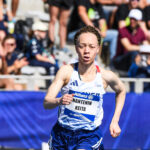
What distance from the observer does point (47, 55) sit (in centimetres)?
787

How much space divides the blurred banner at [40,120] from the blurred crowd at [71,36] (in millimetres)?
266

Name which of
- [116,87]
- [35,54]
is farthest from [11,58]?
[116,87]

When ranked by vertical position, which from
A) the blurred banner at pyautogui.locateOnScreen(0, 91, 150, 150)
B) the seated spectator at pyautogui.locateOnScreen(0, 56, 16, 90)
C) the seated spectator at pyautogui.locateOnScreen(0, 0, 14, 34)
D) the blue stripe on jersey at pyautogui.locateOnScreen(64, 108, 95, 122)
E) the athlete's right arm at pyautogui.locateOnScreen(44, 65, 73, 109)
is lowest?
the blurred banner at pyautogui.locateOnScreen(0, 91, 150, 150)

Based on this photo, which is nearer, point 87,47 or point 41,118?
point 87,47

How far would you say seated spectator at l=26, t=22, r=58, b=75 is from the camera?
23.9 ft

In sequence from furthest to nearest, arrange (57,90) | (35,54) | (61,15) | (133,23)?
(61,15)
(133,23)
(35,54)
(57,90)

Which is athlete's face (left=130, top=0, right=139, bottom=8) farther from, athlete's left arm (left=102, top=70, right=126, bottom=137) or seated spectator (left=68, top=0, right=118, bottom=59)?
athlete's left arm (left=102, top=70, right=126, bottom=137)

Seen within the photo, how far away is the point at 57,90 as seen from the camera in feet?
11.7

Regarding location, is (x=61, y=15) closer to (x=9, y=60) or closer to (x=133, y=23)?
(x=133, y=23)

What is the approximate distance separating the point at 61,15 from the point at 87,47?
5.22m

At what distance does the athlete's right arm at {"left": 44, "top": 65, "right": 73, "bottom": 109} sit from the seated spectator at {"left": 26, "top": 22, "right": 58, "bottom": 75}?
135 inches

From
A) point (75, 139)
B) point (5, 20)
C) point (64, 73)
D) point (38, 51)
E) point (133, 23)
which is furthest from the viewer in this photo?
point (5, 20)

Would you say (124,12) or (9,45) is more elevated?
(124,12)

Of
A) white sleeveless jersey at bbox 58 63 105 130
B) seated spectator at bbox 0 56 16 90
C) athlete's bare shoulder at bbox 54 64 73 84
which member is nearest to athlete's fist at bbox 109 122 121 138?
white sleeveless jersey at bbox 58 63 105 130
